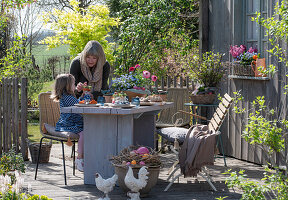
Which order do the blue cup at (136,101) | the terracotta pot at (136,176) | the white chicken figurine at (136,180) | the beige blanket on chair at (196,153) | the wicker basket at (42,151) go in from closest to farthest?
the white chicken figurine at (136,180) < the terracotta pot at (136,176) < the beige blanket on chair at (196,153) < the blue cup at (136,101) < the wicker basket at (42,151)

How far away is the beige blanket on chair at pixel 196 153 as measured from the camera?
17.3ft

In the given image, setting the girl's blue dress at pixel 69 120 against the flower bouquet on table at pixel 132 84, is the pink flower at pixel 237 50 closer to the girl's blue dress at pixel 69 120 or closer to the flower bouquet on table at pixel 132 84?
the flower bouquet on table at pixel 132 84

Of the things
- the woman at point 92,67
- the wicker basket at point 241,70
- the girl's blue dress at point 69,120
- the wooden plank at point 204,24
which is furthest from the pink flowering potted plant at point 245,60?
the girl's blue dress at point 69,120

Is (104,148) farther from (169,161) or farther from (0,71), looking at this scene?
(0,71)

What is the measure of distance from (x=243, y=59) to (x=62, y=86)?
2.53 meters

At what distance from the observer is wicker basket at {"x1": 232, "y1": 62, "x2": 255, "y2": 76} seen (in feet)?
22.0

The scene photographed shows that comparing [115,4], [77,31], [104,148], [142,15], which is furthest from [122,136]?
[115,4]

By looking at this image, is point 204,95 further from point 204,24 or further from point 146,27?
point 146,27

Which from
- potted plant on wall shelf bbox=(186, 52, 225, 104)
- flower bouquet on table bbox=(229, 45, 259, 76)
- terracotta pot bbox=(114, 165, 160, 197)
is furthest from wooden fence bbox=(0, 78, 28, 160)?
flower bouquet on table bbox=(229, 45, 259, 76)

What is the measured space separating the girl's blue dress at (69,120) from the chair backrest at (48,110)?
35cm

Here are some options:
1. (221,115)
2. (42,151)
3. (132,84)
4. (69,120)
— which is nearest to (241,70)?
(221,115)

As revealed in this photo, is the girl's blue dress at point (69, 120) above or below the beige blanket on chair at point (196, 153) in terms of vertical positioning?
above

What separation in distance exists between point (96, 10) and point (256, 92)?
7.29 m

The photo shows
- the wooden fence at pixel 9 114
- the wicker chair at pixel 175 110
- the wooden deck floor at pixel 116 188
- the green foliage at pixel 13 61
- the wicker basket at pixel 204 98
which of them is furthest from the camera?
the wicker chair at pixel 175 110
